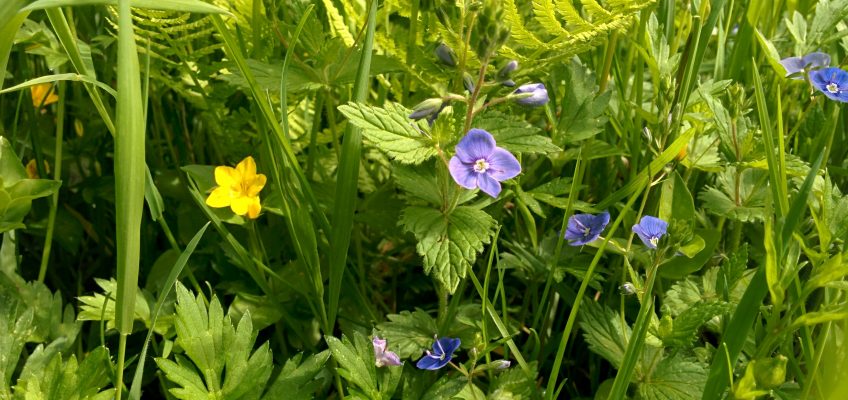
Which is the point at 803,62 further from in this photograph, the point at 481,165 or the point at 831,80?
the point at 481,165

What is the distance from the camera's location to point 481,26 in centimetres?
153

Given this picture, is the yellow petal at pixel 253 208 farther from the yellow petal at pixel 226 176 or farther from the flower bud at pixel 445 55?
the flower bud at pixel 445 55

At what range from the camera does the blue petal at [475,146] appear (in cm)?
160

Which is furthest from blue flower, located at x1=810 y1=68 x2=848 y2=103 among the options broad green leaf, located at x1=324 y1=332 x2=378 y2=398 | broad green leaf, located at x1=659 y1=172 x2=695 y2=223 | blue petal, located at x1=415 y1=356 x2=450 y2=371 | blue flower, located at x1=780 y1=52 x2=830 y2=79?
broad green leaf, located at x1=324 y1=332 x2=378 y2=398

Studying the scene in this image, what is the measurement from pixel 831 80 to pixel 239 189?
1.29 m

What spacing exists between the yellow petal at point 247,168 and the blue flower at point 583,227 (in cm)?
69

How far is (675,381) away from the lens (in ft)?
5.68

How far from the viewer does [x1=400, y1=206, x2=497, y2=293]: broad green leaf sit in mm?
1613

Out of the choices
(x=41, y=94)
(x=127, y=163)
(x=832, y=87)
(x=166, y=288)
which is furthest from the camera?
(x=41, y=94)

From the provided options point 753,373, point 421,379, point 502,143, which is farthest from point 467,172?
point 753,373

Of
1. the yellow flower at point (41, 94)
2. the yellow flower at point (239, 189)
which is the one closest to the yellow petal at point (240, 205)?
the yellow flower at point (239, 189)

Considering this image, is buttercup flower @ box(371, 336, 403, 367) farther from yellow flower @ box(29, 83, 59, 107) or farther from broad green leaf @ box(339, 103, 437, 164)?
yellow flower @ box(29, 83, 59, 107)

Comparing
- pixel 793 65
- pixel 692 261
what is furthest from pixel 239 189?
pixel 793 65

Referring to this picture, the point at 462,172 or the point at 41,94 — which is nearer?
the point at 462,172
